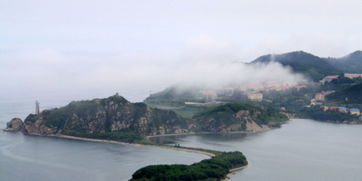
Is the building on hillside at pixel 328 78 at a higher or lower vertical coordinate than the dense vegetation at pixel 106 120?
higher

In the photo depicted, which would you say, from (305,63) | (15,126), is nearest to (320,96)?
(305,63)

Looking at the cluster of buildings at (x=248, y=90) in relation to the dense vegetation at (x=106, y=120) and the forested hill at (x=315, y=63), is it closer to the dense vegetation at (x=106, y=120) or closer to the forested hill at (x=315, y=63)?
the forested hill at (x=315, y=63)

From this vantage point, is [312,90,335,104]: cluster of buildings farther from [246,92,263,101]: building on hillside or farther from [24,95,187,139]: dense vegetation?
[24,95,187,139]: dense vegetation

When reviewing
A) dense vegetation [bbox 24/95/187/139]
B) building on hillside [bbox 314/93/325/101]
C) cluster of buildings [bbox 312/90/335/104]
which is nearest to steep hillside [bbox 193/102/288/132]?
dense vegetation [bbox 24/95/187/139]

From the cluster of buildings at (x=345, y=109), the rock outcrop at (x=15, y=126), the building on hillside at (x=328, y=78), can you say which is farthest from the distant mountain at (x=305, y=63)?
the rock outcrop at (x=15, y=126)

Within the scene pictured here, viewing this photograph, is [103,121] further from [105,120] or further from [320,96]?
[320,96]
